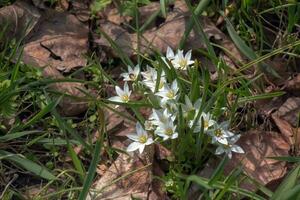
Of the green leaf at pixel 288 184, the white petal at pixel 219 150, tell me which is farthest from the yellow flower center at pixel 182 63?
the green leaf at pixel 288 184

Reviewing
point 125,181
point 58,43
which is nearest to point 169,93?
point 125,181

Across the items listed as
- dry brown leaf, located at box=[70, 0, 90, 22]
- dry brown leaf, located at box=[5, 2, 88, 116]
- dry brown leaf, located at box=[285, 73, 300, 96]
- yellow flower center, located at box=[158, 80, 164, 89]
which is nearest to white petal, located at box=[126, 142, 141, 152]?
yellow flower center, located at box=[158, 80, 164, 89]

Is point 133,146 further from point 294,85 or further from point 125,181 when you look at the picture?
point 294,85

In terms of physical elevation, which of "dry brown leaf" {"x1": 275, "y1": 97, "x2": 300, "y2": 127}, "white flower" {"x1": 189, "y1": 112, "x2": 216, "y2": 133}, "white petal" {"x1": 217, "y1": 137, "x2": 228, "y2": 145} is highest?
"white flower" {"x1": 189, "y1": 112, "x2": 216, "y2": 133}

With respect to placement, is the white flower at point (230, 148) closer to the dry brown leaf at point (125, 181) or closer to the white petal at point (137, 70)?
the dry brown leaf at point (125, 181)

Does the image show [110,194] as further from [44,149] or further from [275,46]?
[275,46]

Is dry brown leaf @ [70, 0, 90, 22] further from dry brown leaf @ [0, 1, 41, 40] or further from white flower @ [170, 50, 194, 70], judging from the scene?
white flower @ [170, 50, 194, 70]
